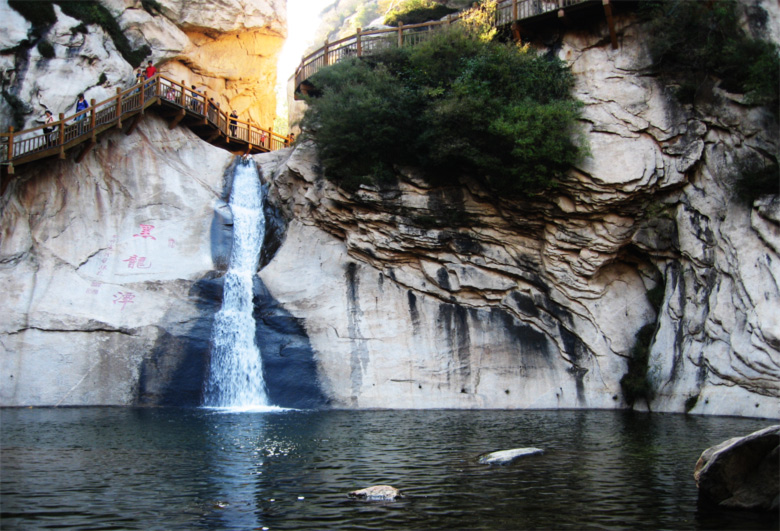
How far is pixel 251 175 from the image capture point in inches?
1174

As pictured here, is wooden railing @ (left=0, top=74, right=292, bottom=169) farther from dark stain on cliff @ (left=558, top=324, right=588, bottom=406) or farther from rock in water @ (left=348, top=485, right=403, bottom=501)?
rock in water @ (left=348, top=485, right=403, bottom=501)

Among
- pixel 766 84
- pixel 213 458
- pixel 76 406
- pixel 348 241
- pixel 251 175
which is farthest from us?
pixel 251 175

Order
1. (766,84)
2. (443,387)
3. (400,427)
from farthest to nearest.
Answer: (443,387)
(766,84)
(400,427)

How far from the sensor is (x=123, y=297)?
2416cm

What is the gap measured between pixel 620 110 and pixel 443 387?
11.3 meters

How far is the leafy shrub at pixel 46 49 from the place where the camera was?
2714 cm

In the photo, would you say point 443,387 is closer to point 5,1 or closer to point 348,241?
point 348,241

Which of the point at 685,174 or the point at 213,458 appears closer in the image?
the point at 213,458

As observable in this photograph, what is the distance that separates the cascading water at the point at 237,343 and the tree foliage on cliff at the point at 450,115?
4.85m

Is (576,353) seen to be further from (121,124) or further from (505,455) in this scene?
(121,124)

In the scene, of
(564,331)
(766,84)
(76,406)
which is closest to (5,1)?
(76,406)

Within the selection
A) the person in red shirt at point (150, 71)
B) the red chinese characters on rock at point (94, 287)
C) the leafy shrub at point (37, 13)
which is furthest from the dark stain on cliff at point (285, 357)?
the leafy shrub at point (37, 13)

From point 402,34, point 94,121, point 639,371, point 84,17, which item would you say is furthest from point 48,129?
point 639,371

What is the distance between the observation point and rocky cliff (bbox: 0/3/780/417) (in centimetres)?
2211
